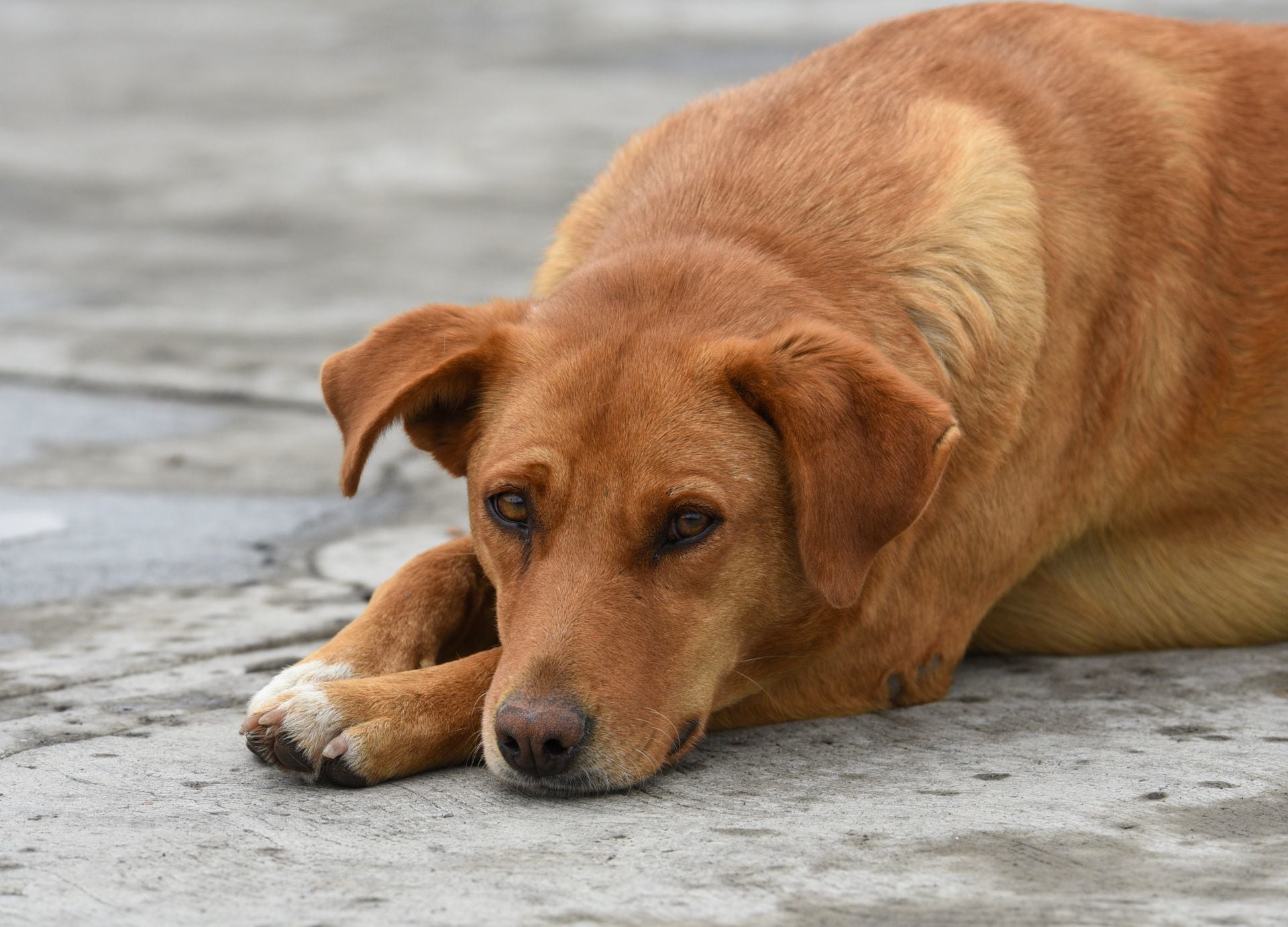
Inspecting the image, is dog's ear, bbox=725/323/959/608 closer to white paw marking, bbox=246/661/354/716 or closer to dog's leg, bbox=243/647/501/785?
dog's leg, bbox=243/647/501/785

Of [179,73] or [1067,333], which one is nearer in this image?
[1067,333]

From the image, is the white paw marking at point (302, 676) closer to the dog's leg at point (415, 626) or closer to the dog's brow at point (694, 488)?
the dog's leg at point (415, 626)

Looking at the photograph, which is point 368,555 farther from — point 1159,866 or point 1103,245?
point 1159,866

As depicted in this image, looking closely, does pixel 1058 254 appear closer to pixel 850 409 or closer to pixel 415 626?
pixel 850 409

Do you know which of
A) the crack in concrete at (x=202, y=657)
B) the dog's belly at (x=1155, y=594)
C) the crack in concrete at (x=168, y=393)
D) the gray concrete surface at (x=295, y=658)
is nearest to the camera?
the gray concrete surface at (x=295, y=658)

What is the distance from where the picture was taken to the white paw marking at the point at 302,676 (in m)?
3.57

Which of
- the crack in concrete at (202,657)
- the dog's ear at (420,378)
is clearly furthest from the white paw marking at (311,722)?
the crack in concrete at (202,657)

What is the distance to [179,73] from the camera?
15102mm

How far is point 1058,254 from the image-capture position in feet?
12.9

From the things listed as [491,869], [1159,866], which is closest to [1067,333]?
[1159,866]

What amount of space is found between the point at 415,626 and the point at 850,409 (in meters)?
1.12

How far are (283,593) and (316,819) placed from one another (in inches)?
67.1

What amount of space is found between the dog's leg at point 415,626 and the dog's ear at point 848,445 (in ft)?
3.10

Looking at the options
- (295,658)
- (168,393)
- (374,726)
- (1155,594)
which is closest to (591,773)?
(374,726)
